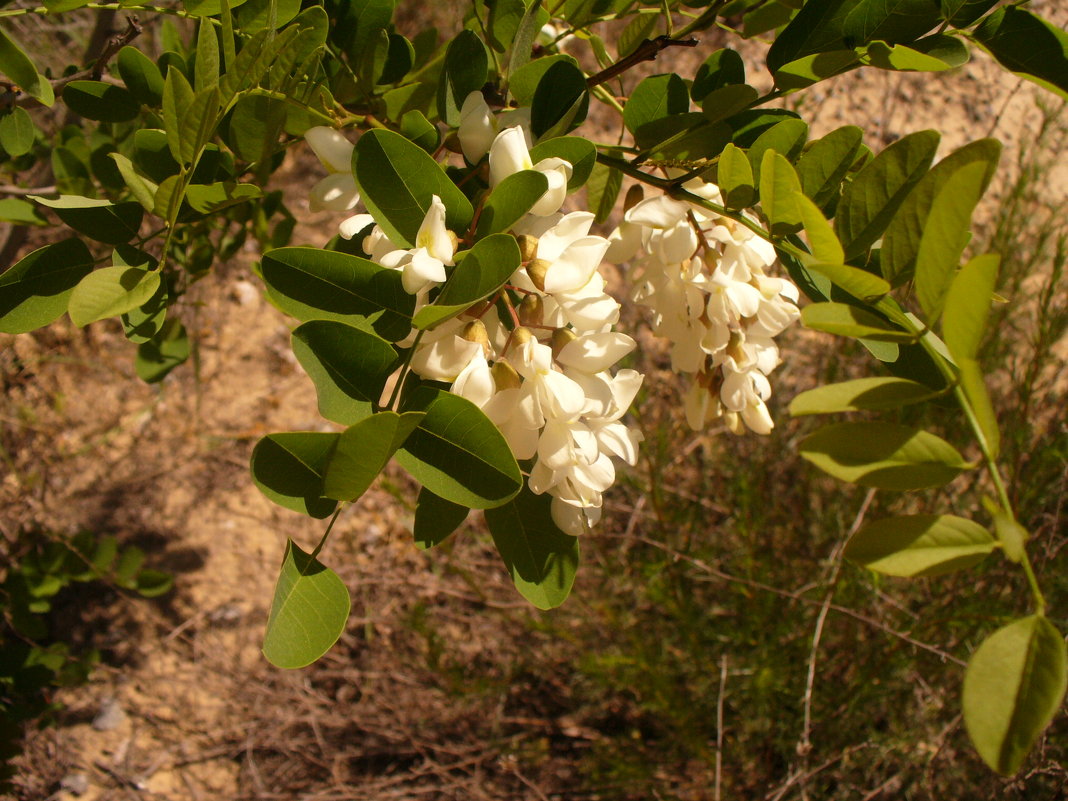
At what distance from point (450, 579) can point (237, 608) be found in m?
0.59

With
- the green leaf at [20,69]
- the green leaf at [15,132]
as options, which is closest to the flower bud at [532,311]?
the green leaf at [20,69]

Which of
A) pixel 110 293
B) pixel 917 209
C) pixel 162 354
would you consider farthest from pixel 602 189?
pixel 162 354

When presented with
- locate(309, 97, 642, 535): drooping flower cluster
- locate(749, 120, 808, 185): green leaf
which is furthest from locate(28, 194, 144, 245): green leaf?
locate(749, 120, 808, 185): green leaf

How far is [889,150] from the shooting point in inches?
22.2

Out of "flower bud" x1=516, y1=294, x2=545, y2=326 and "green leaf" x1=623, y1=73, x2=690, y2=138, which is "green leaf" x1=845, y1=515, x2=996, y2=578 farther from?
"green leaf" x1=623, y1=73, x2=690, y2=138

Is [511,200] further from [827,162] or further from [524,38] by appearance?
[827,162]

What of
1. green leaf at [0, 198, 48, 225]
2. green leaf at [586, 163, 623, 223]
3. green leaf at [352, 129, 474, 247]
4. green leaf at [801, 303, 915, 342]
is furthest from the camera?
green leaf at [0, 198, 48, 225]

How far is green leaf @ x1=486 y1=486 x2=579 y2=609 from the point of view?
0.66 metres

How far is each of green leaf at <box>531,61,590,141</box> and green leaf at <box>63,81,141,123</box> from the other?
45 cm

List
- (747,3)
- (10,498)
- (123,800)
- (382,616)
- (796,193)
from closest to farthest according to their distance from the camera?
(796,193) < (747,3) < (123,800) < (382,616) < (10,498)

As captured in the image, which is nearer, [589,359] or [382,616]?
[589,359]

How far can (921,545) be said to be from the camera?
45 cm

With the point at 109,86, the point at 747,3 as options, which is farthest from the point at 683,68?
the point at 109,86

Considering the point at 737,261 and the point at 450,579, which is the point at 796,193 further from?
the point at 450,579
